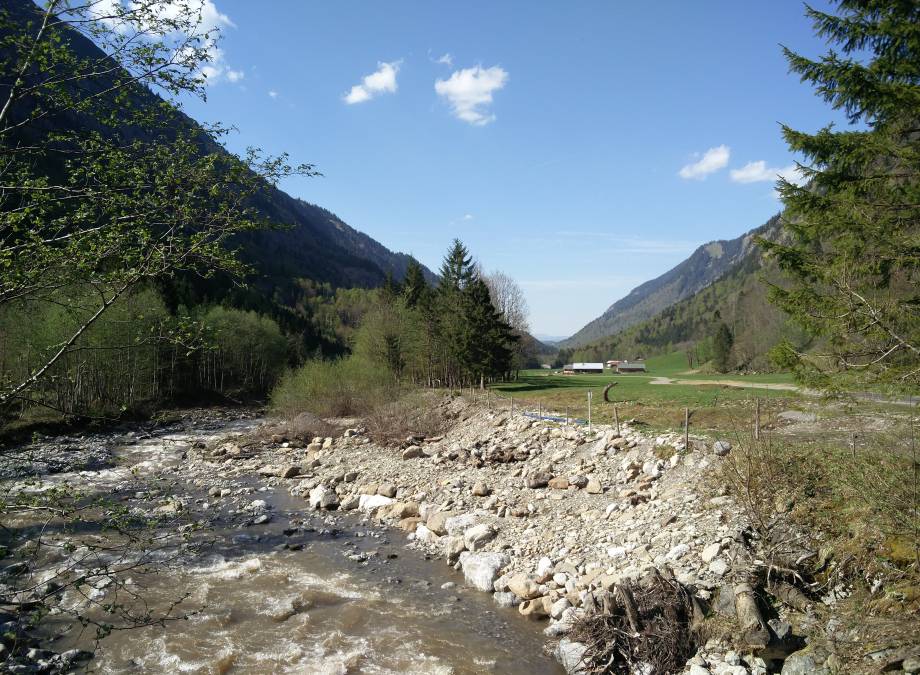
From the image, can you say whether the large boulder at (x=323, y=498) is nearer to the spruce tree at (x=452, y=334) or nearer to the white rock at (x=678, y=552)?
the white rock at (x=678, y=552)

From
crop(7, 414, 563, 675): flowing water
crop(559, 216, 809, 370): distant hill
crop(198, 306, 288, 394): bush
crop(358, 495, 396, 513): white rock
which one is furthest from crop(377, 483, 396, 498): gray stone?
crop(559, 216, 809, 370): distant hill

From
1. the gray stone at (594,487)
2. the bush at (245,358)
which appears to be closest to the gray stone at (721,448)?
the gray stone at (594,487)

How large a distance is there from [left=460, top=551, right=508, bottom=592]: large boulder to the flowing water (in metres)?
0.28

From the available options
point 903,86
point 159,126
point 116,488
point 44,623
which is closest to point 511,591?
point 44,623

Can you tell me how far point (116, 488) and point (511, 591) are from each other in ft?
48.7

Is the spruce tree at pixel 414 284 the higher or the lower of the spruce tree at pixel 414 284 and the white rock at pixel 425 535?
the higher

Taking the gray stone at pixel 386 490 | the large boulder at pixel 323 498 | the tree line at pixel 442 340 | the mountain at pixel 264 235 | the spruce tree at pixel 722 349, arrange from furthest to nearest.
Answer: the spruce tree at pixel 722 349
the tree line at pixel 442 340
the gray stone at pixel 386 490
the large boulder at pixel 323 498
the mountain at pixel 264 235

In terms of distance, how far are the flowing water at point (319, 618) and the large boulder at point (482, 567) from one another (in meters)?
0.28

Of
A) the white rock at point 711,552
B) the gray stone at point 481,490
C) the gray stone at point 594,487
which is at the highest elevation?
the white rock at point 711,552

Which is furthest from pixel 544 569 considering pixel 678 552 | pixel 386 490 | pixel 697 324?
pixel 697 324

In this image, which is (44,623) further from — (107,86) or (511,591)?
(107,86)

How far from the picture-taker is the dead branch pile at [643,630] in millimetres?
7316

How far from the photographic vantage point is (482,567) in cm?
1090

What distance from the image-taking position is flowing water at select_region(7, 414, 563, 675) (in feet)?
26.3
